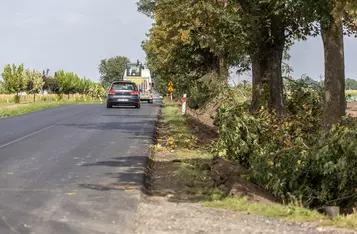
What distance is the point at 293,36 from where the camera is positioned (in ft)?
61.9

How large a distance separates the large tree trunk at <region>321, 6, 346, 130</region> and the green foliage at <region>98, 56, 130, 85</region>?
477 feet

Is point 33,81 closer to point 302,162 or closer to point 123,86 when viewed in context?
point 123,86

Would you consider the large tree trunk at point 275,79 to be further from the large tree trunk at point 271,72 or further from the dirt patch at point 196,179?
the dirt patch at point 196,179

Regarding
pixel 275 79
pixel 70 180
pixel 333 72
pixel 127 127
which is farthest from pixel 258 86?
pixel 70 180

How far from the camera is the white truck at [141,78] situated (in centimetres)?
6212

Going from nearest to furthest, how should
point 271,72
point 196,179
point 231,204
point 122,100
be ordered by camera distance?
point 231,204 < point 196,179 < point 271,72 < point 122,100

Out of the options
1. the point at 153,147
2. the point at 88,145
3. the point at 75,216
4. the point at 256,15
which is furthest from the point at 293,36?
the point at 75,216

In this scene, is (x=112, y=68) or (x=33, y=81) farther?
(x=112, y=68)

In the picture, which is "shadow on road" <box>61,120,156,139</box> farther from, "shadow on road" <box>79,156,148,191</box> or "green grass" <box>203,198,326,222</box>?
"green grass" <box>203,198,326,222</box>

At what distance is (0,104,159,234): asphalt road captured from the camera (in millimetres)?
7914

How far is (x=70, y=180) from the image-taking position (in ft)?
37.3

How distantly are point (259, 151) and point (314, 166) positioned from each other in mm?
3462

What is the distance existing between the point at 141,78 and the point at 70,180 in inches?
2035

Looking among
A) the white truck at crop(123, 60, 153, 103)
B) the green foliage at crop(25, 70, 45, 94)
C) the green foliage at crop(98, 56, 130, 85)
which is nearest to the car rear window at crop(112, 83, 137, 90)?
the white truck at crop(123, 60, 153, 103)
